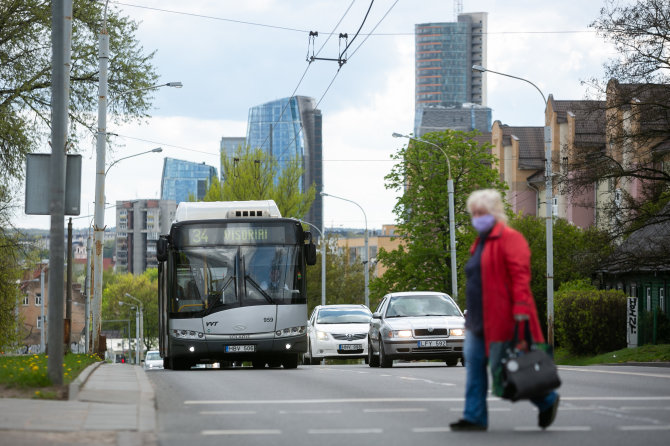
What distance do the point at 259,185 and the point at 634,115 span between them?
37.8 metres

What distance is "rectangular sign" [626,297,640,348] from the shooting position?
132ft

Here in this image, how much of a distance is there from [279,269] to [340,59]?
288 inches

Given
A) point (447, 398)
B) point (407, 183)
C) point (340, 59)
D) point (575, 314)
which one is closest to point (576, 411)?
point (447, 398)

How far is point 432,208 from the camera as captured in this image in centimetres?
6462

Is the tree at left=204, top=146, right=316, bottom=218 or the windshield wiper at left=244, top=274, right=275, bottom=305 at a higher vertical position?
the tree at left=204, top=146, right=316, bottom=218

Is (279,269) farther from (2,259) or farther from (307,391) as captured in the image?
(2,259)

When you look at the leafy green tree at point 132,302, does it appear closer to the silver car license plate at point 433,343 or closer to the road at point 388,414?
the silver car license plate at point 433,343

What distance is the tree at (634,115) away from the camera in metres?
34.0

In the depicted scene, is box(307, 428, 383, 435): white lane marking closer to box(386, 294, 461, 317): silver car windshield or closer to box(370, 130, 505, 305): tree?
box(386, 294, 461, 317): silver car windshield

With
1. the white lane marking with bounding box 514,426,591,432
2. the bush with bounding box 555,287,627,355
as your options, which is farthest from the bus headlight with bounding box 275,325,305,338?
the bush with bounding box 555,287,627,355

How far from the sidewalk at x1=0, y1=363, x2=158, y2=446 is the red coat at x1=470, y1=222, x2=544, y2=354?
2661mm

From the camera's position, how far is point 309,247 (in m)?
24.3

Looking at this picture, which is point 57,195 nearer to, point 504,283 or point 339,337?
point 504,283

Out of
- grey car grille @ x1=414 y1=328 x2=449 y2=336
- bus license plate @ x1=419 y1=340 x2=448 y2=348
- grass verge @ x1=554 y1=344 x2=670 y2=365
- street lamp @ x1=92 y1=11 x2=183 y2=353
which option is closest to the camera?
bus license plate @ x1=419 y1=340 x2=448 y2=348
